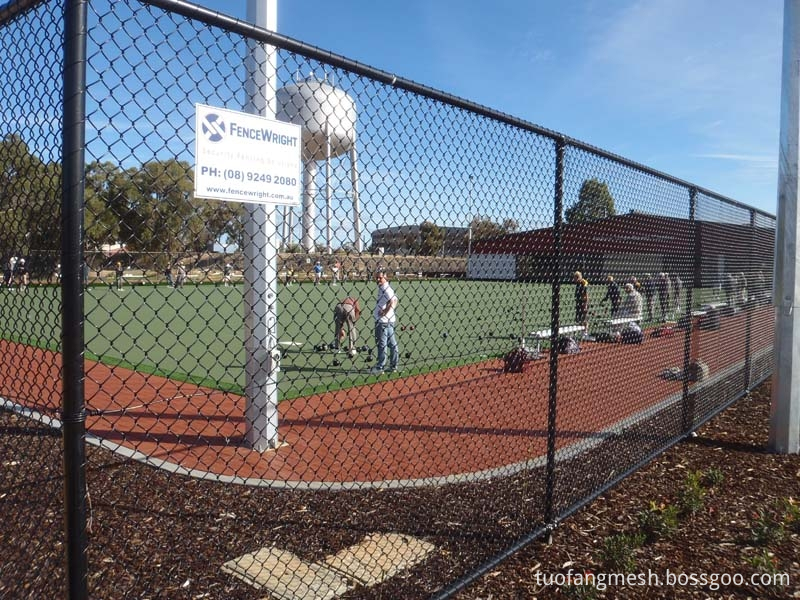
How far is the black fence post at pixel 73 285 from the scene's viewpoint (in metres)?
1.85

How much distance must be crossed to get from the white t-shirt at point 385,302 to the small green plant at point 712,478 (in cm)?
621

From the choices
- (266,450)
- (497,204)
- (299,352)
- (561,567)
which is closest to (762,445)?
(561,567)

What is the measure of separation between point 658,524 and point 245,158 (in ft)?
12.2

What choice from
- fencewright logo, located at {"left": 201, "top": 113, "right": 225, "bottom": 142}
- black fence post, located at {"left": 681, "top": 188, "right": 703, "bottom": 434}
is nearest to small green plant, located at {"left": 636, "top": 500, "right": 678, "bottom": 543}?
black fence post, located at {"left": 681, "top": 188, "right": 703, "bottom": 434}

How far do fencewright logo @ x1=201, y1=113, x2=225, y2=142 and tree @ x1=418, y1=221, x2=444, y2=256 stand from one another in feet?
5.94

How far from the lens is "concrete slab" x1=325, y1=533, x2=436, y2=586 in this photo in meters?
3.58

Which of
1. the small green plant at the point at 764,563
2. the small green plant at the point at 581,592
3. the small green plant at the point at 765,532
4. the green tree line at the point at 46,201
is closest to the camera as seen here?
the green tree line at the point at 46,201

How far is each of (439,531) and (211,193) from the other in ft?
9.88

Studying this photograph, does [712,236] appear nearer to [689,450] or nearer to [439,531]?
[689,450]

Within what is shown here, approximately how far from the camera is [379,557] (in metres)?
3.81

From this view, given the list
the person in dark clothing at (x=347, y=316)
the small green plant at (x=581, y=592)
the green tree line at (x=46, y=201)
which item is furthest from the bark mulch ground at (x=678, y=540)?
the person in dark clothing at (x=347, y=316)

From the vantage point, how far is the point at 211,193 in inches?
88.4

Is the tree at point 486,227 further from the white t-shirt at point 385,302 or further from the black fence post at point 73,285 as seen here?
the white t-shirt at point 385,302

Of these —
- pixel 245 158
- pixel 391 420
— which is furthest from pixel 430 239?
pixel 391 420
